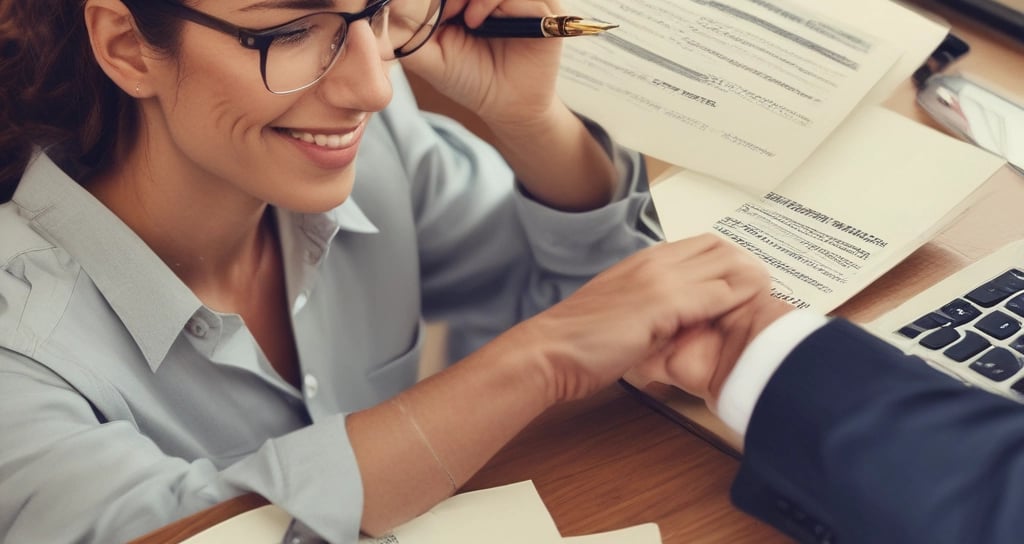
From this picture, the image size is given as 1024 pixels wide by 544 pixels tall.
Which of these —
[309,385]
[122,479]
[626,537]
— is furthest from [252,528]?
[309,385]

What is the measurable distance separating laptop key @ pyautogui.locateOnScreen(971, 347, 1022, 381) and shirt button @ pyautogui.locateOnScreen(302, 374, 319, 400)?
2.13ft

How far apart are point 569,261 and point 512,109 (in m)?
0.19

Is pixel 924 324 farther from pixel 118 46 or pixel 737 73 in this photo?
pixel 118 46

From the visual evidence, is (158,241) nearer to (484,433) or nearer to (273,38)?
(273,38)

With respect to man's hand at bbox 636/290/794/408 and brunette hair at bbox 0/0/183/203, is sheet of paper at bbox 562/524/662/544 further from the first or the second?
brunette hair at bbox 0/0/183/203

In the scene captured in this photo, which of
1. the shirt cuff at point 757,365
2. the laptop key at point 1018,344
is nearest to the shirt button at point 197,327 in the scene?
the shirt cuff at point 757,365

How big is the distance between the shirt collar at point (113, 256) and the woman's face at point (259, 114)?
8cm

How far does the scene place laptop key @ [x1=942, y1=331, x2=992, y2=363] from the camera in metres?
0.86

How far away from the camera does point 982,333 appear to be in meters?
0.88

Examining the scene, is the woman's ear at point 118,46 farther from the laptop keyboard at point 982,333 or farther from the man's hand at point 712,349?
the laptop keyboard at point 982,333

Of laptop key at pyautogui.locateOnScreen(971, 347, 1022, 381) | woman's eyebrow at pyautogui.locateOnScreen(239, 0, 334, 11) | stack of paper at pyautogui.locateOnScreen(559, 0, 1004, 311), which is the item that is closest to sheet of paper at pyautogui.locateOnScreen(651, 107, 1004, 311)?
stack of paper at pyautogui.locateOnScreen(559, 0, 1004, 311)

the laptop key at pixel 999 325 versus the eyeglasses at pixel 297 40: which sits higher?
the eyeglasses at pixel 297 40

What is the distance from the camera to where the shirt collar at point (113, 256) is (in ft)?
3.26

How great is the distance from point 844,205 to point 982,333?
199mm
